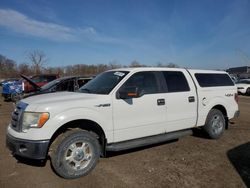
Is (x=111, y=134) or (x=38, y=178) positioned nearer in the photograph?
(x=38, y=178)

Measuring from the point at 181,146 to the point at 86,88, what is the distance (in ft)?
8.94

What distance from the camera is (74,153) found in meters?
4.27

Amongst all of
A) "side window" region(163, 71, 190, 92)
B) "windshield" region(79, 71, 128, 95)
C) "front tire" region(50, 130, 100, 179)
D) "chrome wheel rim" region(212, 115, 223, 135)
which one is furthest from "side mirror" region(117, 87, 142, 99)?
"chrome wheel rim" region(212, 115, 223, 135)

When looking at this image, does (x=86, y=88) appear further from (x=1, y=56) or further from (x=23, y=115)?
(x=1, y=56)

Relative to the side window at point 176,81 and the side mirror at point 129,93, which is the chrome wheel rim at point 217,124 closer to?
the side window at point 176,81

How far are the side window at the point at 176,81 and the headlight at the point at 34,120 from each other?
2847 mm

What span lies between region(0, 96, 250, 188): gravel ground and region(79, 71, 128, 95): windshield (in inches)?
58.6

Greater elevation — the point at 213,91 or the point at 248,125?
the point at 213,91

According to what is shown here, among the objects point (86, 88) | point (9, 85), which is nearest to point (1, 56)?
point (9, 85)

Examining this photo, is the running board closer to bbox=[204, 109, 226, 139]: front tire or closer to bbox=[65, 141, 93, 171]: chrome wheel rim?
bbox=[65, 141, 93, 171]: chrome wheel rim

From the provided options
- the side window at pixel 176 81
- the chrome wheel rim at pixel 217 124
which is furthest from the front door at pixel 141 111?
the chrome wheel rim at pixel 217 124

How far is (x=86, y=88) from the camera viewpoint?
17.7 ft

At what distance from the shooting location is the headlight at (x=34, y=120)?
156 inches

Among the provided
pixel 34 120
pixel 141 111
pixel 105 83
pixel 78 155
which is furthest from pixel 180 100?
pixel 34 120
